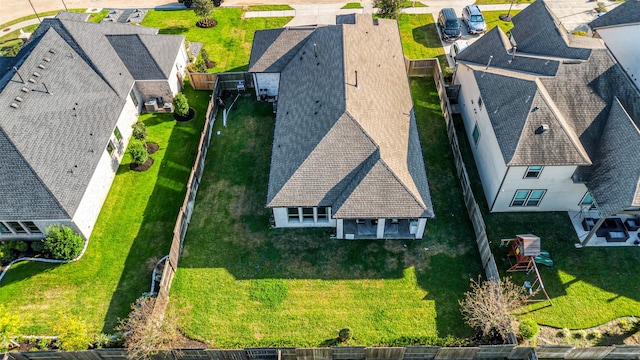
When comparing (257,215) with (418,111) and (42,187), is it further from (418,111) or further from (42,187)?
(418,111)

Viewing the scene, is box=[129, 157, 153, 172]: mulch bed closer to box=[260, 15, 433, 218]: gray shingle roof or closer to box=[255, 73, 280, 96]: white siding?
box=[260, 15, 433, 218]: gray shingle roof

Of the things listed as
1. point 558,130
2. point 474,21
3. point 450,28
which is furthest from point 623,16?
point 558,130

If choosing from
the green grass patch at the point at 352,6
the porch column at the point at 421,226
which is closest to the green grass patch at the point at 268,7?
the green grass patch at the point at 352,6

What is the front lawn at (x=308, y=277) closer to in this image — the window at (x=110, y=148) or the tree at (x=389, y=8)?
the window at (x=110, y=148)

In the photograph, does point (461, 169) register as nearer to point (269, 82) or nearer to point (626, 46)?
point (269, 82)

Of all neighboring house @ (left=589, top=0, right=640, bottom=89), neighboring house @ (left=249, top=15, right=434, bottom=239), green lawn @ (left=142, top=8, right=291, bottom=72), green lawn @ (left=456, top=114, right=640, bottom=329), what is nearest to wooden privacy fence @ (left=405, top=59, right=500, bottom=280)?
green lawn @ (left=456, top=114, right=640, bottom=329)
